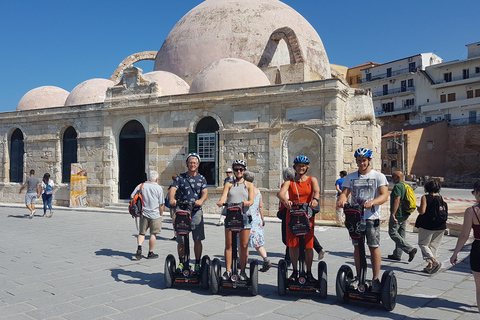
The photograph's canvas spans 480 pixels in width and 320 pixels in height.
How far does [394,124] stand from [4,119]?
1709 inches

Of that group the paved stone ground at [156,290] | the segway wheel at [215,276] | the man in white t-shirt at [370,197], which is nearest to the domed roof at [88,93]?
the paved stone ground at [156,290]

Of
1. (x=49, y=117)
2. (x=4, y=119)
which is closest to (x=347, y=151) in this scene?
(x=49, y=117)

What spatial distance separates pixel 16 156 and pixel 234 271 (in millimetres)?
16920

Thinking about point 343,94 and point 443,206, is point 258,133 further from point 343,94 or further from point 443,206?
point 443,206

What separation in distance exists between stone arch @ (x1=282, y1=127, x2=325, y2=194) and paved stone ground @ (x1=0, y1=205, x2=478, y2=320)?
398cm

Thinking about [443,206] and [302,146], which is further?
[302,146]

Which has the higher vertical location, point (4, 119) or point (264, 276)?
point (4, 119)

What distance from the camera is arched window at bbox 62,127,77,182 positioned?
16781 millimetres

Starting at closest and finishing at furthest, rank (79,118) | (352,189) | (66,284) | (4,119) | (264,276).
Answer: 1. (352,189)
2. (66,284)
3. (264,276)
4. (79,118)
5. (4,119)

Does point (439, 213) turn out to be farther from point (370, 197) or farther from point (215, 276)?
point (215, 276)

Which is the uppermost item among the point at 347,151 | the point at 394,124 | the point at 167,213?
the point at 394,124

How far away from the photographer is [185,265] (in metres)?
5.02

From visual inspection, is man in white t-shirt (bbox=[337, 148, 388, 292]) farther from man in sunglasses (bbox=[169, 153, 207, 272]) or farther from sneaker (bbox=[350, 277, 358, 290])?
man in sunglasses (bbox=[169, 153, 207, 272])

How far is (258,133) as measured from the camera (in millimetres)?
13242
